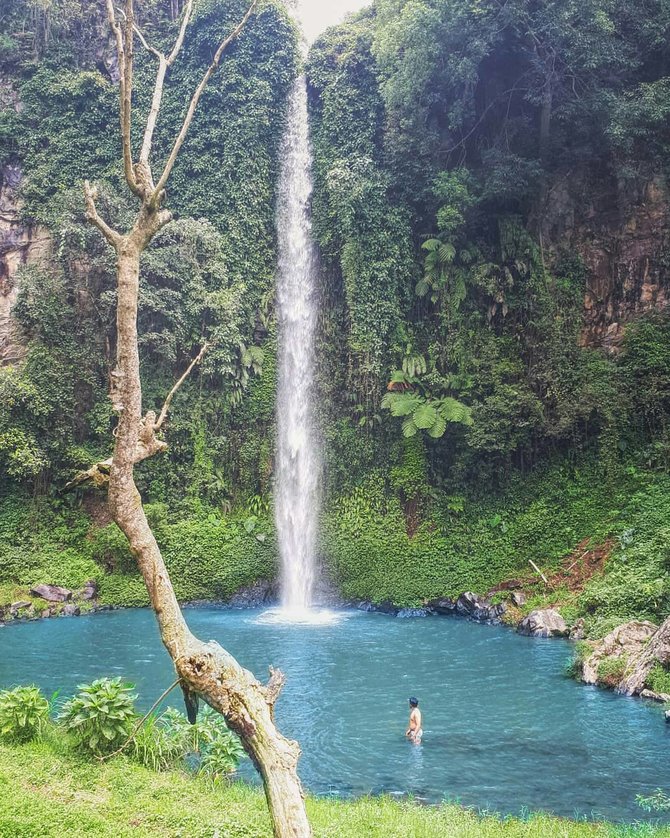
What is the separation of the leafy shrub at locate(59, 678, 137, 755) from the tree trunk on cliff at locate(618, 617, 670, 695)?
7.60m

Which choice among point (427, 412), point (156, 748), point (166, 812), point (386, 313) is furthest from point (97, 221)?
point (386, 313)

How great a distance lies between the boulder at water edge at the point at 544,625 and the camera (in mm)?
14109

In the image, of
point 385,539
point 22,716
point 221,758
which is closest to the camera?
point 22,716

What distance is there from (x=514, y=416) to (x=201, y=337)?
9643 millimetres

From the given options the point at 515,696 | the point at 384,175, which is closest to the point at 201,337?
the point at 384,175

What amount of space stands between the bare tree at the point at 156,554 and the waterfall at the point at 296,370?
13.3 metres

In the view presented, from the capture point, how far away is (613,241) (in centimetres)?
1991

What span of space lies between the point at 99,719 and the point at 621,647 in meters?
8.74

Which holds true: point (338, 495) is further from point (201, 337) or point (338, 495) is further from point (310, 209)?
point (310, 209)

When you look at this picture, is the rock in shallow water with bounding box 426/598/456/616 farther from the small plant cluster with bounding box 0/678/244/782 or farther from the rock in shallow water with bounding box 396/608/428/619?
the small plant cluster with bounding box 0/678/244/782

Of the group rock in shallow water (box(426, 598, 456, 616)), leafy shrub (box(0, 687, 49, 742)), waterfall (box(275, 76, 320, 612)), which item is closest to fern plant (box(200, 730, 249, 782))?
leafy shrub (box(0, 687, 49, 742))

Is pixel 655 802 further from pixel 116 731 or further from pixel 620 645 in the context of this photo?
pixel 116 731

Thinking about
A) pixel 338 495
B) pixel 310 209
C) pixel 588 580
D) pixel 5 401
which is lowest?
pixel 588 580

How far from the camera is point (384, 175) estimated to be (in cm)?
2128
